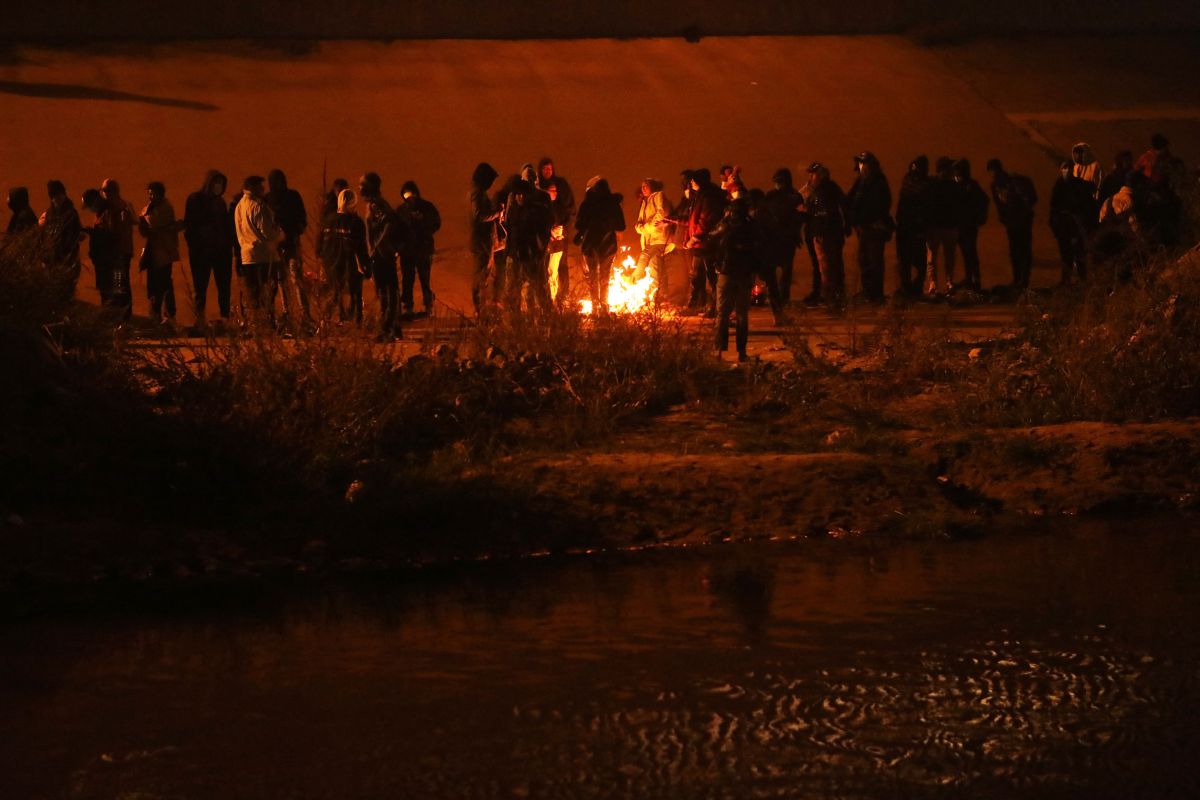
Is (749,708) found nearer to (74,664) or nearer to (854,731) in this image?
(854,731)

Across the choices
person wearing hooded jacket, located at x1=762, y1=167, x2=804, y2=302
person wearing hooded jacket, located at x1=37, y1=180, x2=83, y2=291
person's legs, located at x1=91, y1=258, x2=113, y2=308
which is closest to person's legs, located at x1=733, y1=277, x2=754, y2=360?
person wearing hooded jacket, located at x1=762, y1=167, x2=804, y2=302

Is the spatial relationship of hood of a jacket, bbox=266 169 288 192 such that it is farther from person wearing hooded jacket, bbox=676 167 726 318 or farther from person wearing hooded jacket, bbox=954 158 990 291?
person wearing hooded jacket, bbox=954 158 990 291

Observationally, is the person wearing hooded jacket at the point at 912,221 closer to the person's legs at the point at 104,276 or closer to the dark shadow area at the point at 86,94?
the person's legs at the point at 104,276

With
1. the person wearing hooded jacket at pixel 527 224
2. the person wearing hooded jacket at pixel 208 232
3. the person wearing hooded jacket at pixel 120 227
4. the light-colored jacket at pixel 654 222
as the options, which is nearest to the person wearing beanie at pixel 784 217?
the light-colored jacket at pixel 654 222

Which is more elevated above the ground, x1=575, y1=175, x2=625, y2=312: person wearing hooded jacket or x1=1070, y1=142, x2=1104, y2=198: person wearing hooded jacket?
x1=1070, y1=142, x2=1104, y2=198: person wearing hooded jacket

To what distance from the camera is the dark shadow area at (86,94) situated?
35.4m

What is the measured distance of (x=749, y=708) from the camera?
7.33 m

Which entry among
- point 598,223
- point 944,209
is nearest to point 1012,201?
point 944,209

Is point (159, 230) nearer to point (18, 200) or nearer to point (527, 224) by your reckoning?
point (18, 200)

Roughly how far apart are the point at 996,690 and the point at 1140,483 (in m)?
4.36

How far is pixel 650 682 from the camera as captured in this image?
7719 millimetres

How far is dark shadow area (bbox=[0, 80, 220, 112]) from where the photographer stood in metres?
35.4

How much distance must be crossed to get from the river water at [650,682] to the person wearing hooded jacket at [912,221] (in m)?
8.37

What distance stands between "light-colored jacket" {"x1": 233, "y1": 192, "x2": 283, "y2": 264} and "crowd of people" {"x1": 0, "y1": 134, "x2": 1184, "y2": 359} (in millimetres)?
13
